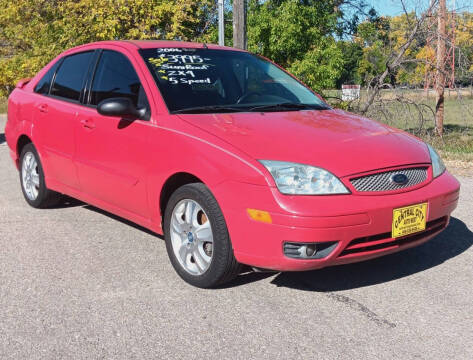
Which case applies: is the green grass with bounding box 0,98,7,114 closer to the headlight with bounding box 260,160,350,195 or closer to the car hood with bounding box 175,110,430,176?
the car hood with bounding box 175,110,430,176

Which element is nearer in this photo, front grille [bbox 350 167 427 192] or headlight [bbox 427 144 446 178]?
front grille [bbox 350 167 427 192]

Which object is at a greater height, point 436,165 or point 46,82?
point 46,82

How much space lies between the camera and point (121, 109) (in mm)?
4320

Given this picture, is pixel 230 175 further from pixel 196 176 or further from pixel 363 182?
pixel 363 182

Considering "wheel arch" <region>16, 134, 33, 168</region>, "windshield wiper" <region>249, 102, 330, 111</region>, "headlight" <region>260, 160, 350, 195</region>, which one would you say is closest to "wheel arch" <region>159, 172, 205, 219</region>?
"headlight" <region>260, 160, 350, 195</region>

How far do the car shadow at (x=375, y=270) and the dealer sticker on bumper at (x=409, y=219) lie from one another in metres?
0.54

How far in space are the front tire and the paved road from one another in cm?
12

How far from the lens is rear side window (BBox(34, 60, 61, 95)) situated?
5949 mm

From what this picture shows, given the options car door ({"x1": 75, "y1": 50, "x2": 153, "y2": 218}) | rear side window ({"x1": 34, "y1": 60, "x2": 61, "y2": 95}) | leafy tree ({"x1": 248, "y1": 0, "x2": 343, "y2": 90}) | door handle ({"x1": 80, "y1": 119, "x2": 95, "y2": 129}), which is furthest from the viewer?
leafy tree ({"x1": 248, "y1": 0, "x2": 343, "y2": 90})

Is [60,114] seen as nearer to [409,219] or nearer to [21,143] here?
[21,143]

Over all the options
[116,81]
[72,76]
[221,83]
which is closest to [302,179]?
[221,83]

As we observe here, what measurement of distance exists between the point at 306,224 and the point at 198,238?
0.88 meters

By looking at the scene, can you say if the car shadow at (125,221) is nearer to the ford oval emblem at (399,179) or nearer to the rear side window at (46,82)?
the rear side window at (46,82)

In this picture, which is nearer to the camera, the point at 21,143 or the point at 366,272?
the point at 366,272
